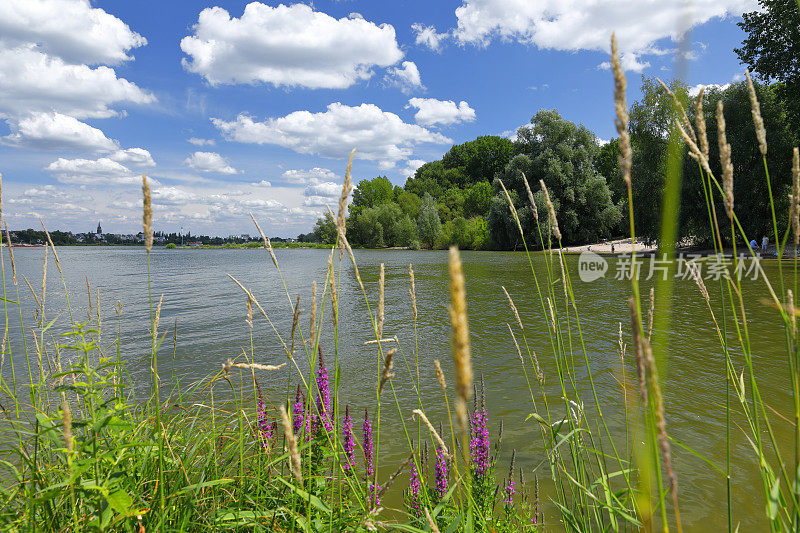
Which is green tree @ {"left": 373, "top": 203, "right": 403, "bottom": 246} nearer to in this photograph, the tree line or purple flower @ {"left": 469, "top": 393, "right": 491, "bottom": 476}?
the tree line

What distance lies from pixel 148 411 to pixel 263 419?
946 mm

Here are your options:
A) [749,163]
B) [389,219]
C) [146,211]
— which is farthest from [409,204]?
[146,211]

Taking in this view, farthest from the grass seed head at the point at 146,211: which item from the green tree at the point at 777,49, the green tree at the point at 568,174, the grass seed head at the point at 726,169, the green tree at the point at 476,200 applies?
the green tree at the point at 476,200

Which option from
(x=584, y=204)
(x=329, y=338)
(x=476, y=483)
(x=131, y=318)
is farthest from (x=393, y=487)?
(x=584, y=204)

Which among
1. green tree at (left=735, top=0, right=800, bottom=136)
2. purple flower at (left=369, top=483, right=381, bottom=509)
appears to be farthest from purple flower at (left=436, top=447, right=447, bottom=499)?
green tree at (left=735, top=0, right=800, bottom=136)

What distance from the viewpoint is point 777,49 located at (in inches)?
729

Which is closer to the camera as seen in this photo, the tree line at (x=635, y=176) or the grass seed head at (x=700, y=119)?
the grass seed head at (x=700, y=119)

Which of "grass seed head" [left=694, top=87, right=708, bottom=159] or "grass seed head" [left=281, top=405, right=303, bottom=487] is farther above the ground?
"grass seed head" [left=694, top=87, right=708, bottom=159]

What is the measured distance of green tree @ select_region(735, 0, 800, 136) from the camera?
698 inches

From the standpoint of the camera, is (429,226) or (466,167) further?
(466,167)

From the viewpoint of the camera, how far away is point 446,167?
102812mm

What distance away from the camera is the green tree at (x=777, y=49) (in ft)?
58.2

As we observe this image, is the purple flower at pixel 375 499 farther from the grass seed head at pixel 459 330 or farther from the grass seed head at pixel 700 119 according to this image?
the grass seed head at pixel 700 119

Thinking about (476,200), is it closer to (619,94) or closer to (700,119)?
(700,119)
